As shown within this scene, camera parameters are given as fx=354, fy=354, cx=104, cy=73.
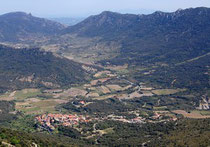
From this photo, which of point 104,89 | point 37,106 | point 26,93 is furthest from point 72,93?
point 37,106

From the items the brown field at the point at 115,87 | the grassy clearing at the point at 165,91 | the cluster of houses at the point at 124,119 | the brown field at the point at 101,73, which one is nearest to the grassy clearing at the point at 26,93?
the brown field at the point at 115,87

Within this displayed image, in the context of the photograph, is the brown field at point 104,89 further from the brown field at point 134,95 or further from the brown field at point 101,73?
the brown field at point 101,73

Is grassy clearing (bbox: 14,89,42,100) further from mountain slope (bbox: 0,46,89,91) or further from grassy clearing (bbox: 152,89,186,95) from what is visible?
grassy clearing (bbox: 152,89,186,95)

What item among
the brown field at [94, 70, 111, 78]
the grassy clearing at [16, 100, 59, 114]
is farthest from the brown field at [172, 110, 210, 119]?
the brown field at [94, 70, 111, 78]

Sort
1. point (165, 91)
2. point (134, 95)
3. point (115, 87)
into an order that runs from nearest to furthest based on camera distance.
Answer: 1. point (134, 95)
2. point (165, 91)
3. point (115, 87)

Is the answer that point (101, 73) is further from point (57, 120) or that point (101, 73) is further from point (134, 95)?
point (57, 120)

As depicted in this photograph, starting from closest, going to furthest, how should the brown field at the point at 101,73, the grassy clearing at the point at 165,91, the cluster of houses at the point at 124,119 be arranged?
the cluster of houses at the point at 124,119, the grassy clearing at the point at 165,91, the brown field at the point at 101,73
